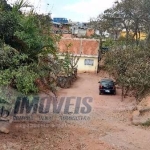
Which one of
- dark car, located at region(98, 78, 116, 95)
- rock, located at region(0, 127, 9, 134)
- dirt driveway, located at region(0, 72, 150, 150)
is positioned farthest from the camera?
dark car, located at region(98, 78, 116, 95)

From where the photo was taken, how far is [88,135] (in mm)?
13938

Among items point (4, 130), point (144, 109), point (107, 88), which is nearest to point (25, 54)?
point (4, 130)

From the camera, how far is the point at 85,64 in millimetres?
42438

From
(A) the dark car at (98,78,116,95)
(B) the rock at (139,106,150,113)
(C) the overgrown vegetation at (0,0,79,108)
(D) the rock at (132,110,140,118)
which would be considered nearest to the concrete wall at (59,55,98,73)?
(A) the dark car at (98,78,116,95)

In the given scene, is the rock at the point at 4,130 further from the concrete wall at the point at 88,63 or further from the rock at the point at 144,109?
the concrete wall at the point at 88,63

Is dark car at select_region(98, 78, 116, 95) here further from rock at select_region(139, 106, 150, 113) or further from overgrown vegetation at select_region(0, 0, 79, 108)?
overgrown vegetation at select_region(0, 0, 79, 108)

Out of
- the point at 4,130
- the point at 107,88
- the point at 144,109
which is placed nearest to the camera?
the point at 4,130

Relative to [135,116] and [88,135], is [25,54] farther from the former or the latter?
[135,116]

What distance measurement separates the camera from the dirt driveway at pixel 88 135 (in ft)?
38.8

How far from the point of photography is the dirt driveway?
38.8 ft

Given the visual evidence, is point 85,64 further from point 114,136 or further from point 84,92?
point 114,136

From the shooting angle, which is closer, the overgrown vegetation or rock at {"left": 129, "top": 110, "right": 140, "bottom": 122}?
the overgrown vegetation

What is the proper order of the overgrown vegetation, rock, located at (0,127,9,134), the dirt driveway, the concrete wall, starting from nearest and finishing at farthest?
the overgrown vegetation < the dirt driveway < rock, located at (0,127,9,134) < the concrete wall

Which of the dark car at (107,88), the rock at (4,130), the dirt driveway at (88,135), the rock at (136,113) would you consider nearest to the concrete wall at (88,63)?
the dark car at (107,88)
